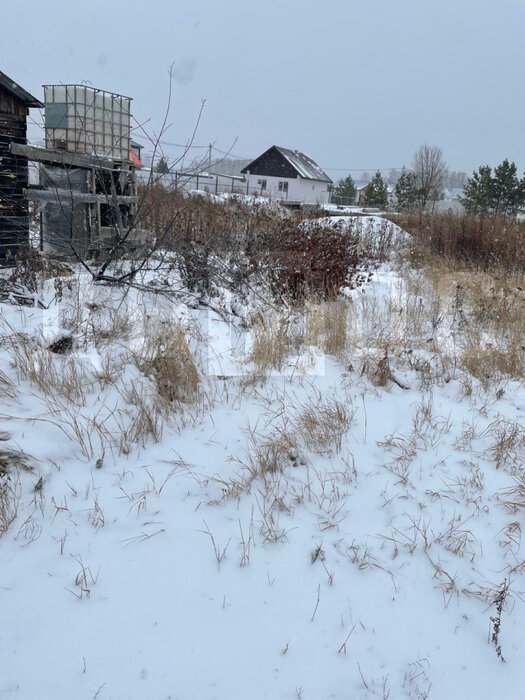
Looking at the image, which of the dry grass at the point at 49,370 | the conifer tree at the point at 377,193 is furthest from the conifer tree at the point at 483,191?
the dry grass at the point at 49,370

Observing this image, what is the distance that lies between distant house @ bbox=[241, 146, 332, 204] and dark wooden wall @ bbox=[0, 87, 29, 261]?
33.6 m

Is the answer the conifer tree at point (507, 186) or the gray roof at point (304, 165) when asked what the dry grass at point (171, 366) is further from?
the gray roof at point (304, 165)

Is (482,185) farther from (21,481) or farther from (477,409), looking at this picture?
(21,481)

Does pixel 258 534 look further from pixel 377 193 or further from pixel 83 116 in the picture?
pixel 377 193

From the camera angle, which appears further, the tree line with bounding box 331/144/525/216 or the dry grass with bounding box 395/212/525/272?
the tree line with bounding box 331/144/525/216

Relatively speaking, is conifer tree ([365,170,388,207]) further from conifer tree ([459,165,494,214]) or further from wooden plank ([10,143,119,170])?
wooden plank ([10,143,119,170])

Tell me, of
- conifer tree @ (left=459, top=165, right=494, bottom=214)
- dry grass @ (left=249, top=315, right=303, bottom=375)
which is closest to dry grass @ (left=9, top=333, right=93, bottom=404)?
dry grass @ (left=249, top=315, right=303, bottom=375)

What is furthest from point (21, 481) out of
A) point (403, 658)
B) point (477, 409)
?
point (477, 409)

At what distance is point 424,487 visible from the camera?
2771 mm

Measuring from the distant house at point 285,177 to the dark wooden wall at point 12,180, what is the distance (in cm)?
3361

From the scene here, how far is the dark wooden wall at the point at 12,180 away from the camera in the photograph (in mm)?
6297

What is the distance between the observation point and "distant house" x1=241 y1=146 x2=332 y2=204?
39188 mm

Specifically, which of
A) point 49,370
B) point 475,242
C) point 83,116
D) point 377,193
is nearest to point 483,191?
point 377,193

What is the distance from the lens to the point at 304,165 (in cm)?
4150
